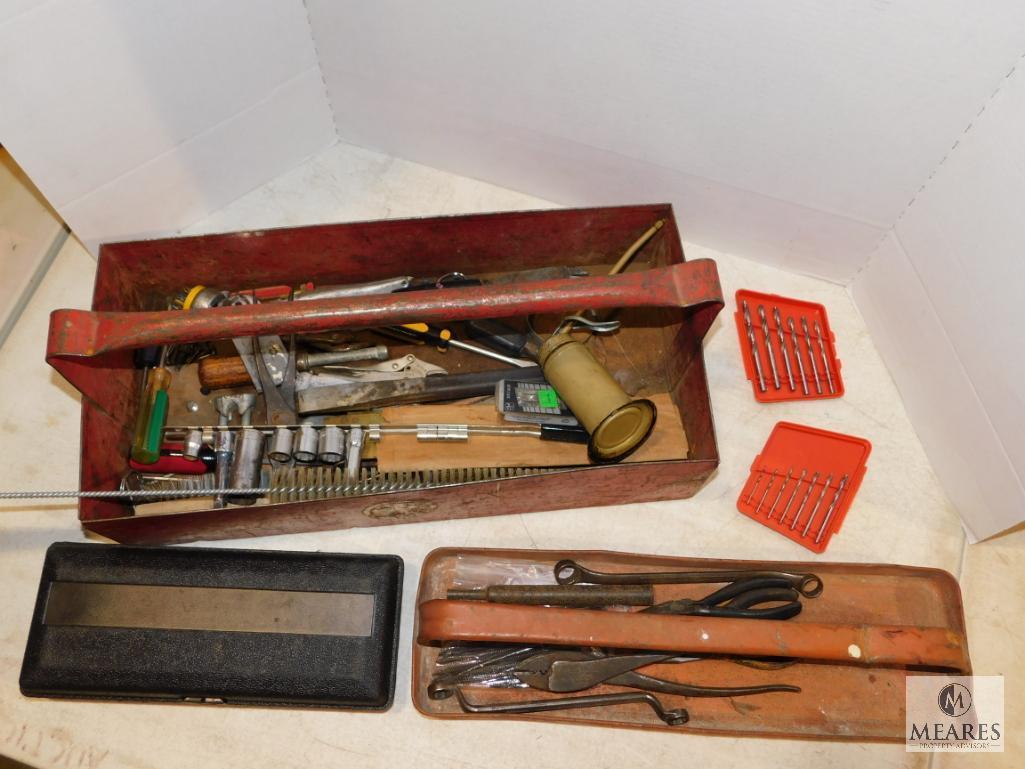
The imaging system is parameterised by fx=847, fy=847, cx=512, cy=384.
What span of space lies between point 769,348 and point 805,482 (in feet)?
0.76

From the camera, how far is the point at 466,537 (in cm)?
129

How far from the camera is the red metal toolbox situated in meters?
1.10

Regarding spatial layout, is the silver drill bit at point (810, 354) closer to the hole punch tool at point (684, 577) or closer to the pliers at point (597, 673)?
the hole punch tool at point (684, 577)

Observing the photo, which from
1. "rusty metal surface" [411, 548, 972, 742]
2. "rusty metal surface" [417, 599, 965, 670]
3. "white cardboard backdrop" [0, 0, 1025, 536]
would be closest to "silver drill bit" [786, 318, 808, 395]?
"white cardboard backdrop" [0, 0, 1025, 536]

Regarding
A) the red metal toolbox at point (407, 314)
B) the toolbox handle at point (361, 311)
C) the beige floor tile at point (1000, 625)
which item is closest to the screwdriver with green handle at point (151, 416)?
the red metal toolbox at point (407, 314)

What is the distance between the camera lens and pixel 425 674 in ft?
3.90

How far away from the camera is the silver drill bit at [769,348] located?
4.53 feet

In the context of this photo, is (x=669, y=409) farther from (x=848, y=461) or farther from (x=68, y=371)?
(x=68, y=371)

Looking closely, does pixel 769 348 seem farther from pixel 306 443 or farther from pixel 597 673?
pixel 306 443

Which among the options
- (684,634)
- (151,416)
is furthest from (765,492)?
(151,416)

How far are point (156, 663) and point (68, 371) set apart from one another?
407 millimetres

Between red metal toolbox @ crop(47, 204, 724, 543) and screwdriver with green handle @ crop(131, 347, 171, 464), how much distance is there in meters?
0.02

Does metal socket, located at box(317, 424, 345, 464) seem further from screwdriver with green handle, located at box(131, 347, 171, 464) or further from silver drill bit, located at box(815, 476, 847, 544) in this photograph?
silver drill bit, located at box(815, 476, 847, 544)

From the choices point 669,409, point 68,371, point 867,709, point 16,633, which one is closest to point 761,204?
point 669,409
